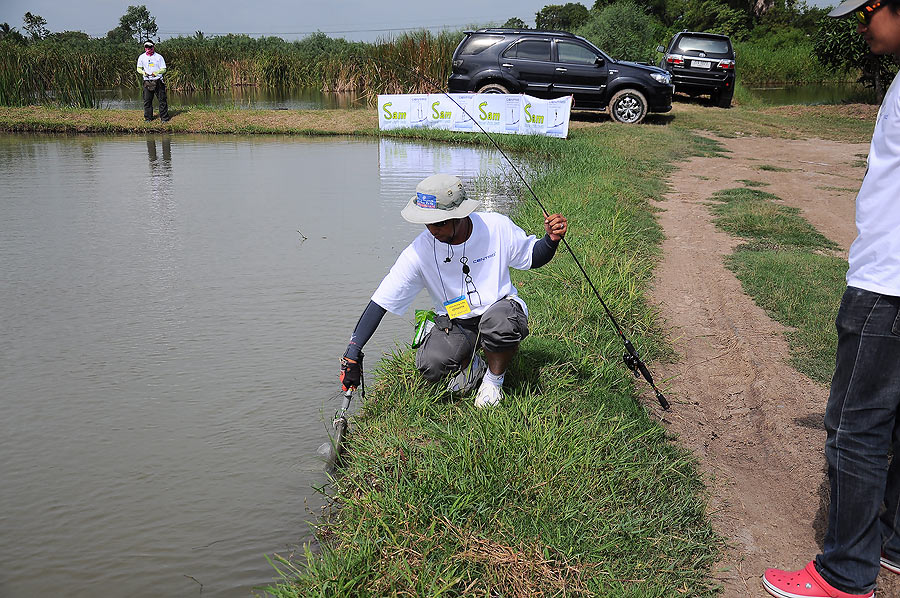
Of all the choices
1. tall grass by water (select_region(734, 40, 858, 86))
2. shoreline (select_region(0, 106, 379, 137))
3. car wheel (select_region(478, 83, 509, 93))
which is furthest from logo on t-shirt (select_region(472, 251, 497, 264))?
tall grass by water (select_region(734, 40, 858, 86))

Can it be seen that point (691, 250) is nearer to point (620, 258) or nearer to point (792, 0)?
point (620, 258)

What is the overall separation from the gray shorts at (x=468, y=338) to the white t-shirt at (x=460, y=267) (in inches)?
3.9

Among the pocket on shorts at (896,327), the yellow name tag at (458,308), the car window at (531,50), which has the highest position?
the car window at (531,50)

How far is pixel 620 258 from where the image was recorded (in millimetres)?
6621

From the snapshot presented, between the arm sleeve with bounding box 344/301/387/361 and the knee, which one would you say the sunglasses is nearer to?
the knee

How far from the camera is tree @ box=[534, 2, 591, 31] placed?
3061 inches

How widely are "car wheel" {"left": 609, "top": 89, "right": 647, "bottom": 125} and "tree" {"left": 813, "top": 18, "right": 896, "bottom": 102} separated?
21.1ft

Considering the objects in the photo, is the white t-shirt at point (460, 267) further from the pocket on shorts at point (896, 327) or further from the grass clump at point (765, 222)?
the grass clump at point (765, 222)

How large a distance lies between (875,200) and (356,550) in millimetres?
2234

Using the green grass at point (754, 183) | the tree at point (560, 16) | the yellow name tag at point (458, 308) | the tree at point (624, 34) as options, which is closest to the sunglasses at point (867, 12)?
the yellow name tag at point (458, 308)

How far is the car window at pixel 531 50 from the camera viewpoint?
1738 centimetres

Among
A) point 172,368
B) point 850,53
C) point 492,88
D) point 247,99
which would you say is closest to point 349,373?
point 172,368

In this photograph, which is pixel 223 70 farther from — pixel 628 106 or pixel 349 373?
pixel 349 373

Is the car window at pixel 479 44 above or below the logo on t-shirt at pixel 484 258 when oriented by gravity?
above
